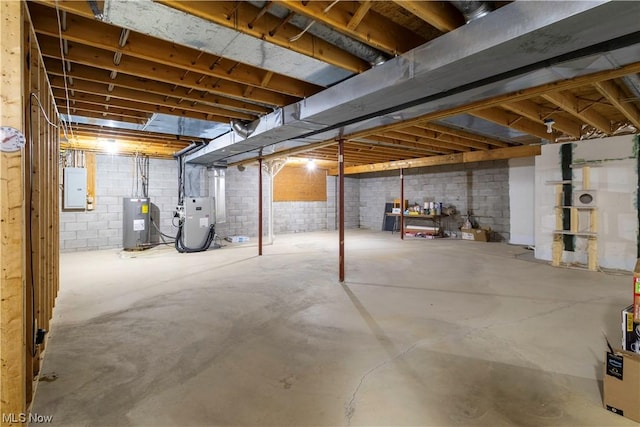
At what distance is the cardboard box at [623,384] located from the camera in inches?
59.3

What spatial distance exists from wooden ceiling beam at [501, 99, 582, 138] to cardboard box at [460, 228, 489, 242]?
2.89 meters

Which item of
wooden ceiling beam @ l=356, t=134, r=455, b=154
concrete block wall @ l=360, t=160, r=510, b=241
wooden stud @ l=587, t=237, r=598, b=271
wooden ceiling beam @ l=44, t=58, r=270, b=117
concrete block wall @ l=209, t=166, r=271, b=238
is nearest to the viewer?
wooden ceiling beam @ l=44, t=58, r=270, b=117

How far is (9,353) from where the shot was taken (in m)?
1.38

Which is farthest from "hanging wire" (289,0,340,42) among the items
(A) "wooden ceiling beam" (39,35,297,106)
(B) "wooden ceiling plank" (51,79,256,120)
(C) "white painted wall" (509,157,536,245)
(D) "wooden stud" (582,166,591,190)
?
(C) "white painted wall" (509,157,536,245)

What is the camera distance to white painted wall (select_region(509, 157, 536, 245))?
659 centimetres

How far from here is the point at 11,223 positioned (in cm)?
140

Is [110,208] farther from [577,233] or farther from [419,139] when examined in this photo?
[577,233]

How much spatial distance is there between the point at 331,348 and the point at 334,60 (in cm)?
216

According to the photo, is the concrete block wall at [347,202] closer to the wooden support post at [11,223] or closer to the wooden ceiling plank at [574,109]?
the wooden ceiling plank at [574,109]

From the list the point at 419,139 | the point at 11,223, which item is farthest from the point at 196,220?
the point at 11,223

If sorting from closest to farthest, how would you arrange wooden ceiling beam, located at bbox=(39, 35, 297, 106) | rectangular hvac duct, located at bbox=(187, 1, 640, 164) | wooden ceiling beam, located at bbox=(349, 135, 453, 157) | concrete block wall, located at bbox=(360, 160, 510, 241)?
rectangular hvac duct, located at bbox=(187, 1, 640, 164) < wooden ceiling beam, located at bbox=(39, 35, 297, 106) < wooden ceiling beam, located at bbox=(349, 135, 453, 157) < concrete block wall, located at bbox=(360, 160, 510, 241)

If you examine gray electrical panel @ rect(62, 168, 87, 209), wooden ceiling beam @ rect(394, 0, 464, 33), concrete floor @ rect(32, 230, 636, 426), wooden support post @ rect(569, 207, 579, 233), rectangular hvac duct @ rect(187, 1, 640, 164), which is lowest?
concrete floor @ rect(32, 230, 636, 426)

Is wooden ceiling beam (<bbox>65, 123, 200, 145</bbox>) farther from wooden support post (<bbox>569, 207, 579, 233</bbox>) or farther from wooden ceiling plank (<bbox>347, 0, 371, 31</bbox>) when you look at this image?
wooden support post (<bbox>569, 207, 579, 233</bbox>)

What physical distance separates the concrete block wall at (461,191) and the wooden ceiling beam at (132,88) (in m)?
6.16
